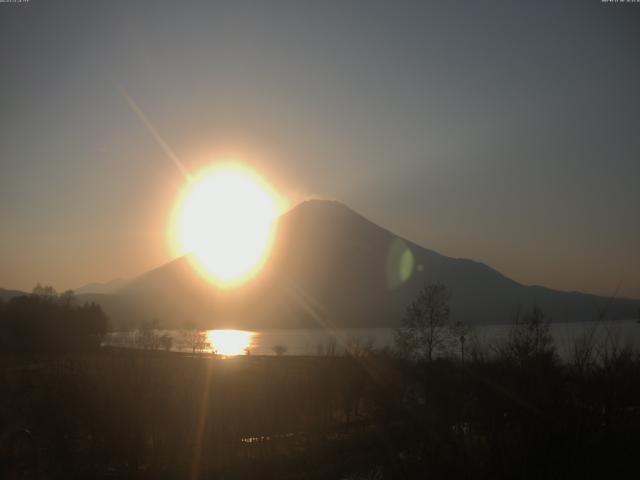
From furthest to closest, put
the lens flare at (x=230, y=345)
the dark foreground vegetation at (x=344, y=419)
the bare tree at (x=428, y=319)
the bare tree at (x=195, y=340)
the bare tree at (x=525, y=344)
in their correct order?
the bare tree at (x=195, y=340) → the lens flare at (x=230, y=345) → the bare tree at (x=428, y=319) → the bare tree at (x=525, y=344) → the dark foreground vegetation at (x=344, y=419)

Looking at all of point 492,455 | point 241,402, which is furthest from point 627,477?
point 241,402

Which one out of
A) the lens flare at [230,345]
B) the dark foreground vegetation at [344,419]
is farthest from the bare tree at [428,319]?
the lens flare at [230,345]

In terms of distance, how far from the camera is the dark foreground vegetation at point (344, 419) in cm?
453

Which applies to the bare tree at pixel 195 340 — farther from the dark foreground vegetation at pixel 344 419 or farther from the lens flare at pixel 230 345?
the dark foreground vegetation at pixel 344 419

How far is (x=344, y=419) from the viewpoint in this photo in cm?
1945

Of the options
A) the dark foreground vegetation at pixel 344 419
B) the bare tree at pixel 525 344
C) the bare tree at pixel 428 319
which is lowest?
the dark foreground vegetation at pixel 344 419

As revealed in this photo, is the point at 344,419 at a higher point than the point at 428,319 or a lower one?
lower

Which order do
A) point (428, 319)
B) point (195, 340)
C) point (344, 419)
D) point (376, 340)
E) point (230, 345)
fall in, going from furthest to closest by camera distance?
point (230, 345), point (195, 340), point (376, 340), point (428, 319), point (344, 419)

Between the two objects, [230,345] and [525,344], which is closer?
Result: [525,344]

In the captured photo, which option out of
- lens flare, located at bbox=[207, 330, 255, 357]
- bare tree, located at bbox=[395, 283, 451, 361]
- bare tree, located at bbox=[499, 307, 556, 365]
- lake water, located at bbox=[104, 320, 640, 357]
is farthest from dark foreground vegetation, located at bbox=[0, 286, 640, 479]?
lens flare, located at bbox=[207, 330, 255, 357]

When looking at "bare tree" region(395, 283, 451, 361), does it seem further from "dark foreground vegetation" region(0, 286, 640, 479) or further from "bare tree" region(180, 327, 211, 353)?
"bare tree" region(180, 327, 211, 353)

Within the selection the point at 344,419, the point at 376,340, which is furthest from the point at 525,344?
the point at 376,340

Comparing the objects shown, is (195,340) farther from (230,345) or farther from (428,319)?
(428,319)

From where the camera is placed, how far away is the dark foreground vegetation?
4.53 m
